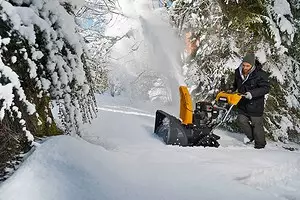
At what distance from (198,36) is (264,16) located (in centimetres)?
199

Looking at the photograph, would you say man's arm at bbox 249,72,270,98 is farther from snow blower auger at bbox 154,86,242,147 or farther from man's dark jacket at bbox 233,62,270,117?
snow blower auger at bbox 154,86,242,147

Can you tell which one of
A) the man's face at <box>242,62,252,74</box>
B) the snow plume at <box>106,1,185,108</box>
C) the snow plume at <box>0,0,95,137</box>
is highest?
the snow plume at <box>0,0,95,137</box>

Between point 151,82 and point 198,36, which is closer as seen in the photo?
point 198,36

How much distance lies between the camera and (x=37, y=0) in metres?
3.90

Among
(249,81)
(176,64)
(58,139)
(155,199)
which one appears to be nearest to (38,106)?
(58,139)

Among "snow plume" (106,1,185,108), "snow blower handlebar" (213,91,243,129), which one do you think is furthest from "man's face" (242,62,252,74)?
"snow plume" (106,1,185,108)

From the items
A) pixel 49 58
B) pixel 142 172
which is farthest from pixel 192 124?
pixel 49 58

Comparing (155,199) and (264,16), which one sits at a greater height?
(264,16)

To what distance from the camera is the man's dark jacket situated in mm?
6468

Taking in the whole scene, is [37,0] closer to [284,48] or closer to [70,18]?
[70,18]

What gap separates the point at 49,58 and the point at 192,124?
275cm

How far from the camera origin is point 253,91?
252 inches

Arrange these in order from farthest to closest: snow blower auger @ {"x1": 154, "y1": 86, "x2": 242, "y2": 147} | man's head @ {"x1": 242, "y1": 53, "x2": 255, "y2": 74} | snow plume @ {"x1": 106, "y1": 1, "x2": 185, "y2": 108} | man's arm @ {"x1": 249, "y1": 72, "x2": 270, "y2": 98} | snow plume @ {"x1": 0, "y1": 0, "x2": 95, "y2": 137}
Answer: snow plume @ {"x1": 106, "y1": 1, "x2": 185, "y2": 108}, man's head @ {"x1": 242, "y1": 53, "x2": 255, "y2": 74}, man's arm @ {"x1": 249, "y1": 72, "x2": 270, "y2": 98}, snow blower auger @ {"x1": 154, "y1": 86, "x2": 242, "y2": 147}, snow plume @ {"x1": 0, "y1": 0, "x2": 95, "y2": 137}

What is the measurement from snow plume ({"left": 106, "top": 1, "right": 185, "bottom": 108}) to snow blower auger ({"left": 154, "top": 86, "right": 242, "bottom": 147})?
5.68m
